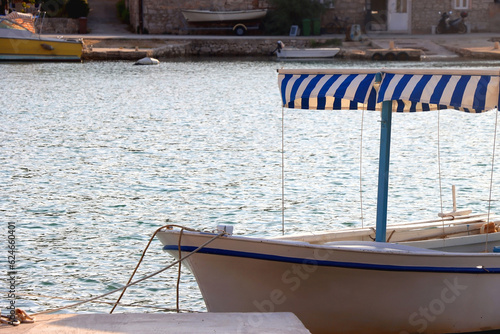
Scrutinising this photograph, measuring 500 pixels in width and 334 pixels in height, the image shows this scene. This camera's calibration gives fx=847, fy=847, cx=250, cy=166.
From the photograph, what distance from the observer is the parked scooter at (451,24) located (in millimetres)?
41450

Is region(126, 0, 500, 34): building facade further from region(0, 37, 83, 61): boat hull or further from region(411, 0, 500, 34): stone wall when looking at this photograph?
region(0, 37, 83, 61): boat hull

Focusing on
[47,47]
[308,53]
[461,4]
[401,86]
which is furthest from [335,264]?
[461,4]

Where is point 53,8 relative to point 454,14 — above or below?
above

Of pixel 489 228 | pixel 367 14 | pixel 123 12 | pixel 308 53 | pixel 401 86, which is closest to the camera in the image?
pixel 401 86

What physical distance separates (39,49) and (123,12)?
9.16 m

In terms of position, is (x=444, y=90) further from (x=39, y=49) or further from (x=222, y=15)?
(x=222, y=15)

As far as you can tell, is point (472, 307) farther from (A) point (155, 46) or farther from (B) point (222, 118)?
(A) point (155, 46)

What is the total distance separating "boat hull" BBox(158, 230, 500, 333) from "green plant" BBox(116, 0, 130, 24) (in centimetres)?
3798

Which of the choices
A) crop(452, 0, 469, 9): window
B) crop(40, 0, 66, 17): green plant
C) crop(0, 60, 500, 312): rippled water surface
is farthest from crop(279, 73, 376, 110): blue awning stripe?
crop(452, 0, 469, 9): window

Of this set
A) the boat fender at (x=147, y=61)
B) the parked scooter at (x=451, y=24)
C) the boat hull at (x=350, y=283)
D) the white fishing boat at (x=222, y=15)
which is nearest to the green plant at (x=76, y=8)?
the white fishing boat at (x=222, y=15)

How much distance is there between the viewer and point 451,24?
41.7 m

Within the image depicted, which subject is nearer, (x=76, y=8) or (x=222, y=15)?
(x=76, y=8)

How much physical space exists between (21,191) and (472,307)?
7.78 m

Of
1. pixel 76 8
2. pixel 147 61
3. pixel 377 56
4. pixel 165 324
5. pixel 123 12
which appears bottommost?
Answer: pixel 165 324
